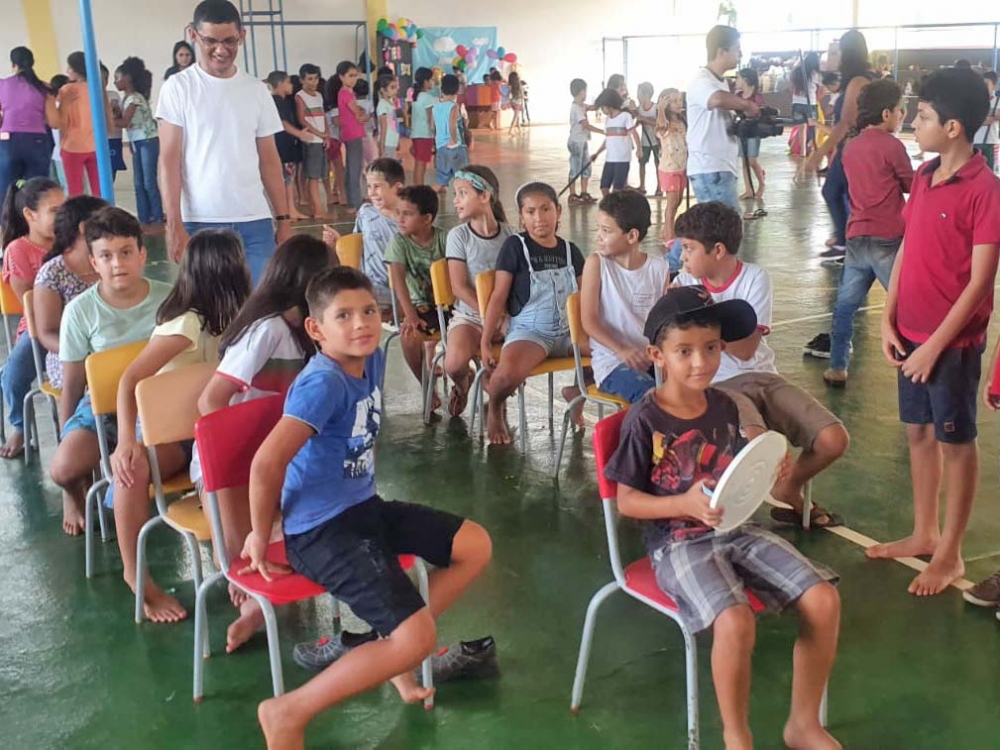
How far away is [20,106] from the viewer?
895 centimetres

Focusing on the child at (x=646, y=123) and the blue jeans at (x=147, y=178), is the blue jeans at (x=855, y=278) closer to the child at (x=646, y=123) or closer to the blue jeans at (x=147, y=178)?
the child at (x=646, y=123)

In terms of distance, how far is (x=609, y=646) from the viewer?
2918 millimetres

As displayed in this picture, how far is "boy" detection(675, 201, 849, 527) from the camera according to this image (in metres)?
3.33

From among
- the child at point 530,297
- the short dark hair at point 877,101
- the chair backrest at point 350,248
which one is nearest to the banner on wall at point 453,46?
the chair backrest at point 350,248

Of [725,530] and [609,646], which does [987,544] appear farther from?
[725,530]

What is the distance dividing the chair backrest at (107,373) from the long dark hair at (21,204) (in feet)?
5.36

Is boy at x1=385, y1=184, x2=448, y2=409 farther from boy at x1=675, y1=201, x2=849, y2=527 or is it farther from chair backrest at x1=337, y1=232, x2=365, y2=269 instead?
boy at x1=675, y1=201, x2=849, y2=527

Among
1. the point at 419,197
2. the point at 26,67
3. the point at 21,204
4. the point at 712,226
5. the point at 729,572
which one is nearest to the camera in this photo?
the point at 729,572

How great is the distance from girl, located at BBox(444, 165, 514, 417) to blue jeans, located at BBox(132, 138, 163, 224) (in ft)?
21.3

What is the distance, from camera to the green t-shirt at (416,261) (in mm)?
4867

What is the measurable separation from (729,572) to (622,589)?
0.28m

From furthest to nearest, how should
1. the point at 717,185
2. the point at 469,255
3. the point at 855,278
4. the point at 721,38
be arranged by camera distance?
1. the point at 717,185
2. the point at 721,38
3. the point at 855,278
4. the point at 469,255

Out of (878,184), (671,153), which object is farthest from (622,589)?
(671,153)

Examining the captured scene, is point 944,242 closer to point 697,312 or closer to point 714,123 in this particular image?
point 697,312
